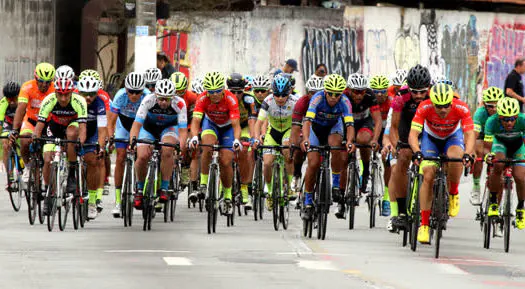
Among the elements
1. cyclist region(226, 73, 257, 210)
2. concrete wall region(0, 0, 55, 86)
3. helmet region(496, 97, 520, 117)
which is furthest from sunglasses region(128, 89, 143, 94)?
concrete wall region(0, 0, 55, 86)

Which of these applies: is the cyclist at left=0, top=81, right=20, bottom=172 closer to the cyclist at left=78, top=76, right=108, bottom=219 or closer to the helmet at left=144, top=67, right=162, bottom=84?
the helmet at left=144, top=67, right=162, bottom=84

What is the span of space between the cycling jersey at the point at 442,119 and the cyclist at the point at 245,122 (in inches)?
168

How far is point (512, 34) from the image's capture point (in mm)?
48250

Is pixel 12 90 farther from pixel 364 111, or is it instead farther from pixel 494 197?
pixel 494 197

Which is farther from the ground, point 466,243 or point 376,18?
point 376,18

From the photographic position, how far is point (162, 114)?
19.3 metres

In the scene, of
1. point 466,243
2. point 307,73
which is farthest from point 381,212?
point 307,73

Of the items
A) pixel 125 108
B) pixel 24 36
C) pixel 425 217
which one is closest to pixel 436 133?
pixel 425 217

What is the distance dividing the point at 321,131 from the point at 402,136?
145 cm

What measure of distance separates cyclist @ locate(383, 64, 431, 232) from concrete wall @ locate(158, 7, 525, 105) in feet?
71.2

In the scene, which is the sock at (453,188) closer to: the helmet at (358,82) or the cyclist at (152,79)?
the helmet at (358,82)

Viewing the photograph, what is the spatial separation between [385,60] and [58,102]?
86.0 ft

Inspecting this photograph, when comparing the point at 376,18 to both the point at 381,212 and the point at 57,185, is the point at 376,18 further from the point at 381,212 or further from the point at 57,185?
the point at 57,185

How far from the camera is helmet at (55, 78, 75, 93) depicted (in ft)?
60.3
